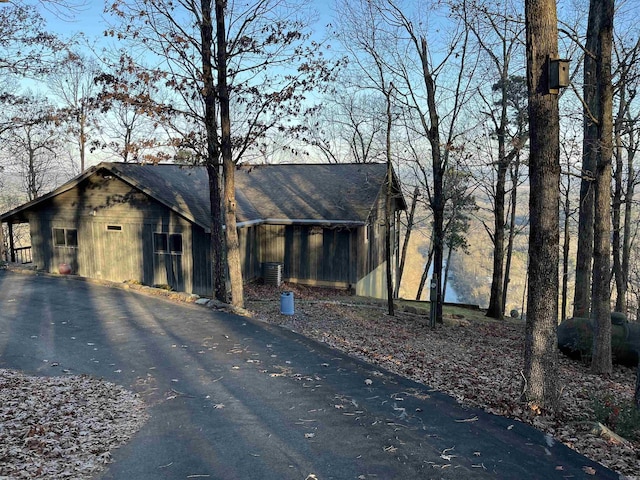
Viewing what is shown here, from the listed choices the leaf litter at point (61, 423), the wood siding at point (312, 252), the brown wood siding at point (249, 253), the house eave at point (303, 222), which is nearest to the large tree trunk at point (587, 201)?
the house eave at point (303, 222)

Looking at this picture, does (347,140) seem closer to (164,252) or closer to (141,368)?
(164,252)

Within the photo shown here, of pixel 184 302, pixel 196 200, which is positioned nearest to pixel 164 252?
pixel 196 200

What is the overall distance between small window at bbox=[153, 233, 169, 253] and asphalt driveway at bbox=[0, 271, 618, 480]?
7.34 m

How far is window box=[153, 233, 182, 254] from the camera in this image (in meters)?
18.1

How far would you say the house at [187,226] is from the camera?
18.0 metres

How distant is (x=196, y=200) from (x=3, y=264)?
7.69 metres

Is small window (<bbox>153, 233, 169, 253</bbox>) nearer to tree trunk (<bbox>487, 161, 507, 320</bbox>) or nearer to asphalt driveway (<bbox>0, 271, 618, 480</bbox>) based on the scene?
asphalt driveway (<bbox>0, 271, 618, 480</bbox>)

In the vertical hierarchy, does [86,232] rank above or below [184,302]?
above

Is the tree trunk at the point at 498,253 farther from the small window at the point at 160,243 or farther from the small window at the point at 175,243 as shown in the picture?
the small window at the point at 160,243

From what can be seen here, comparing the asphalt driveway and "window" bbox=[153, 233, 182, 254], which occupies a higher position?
"window" bbox=[153, 233, 182, 254]

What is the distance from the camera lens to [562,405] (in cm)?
658

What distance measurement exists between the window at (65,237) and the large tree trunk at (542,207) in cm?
1839

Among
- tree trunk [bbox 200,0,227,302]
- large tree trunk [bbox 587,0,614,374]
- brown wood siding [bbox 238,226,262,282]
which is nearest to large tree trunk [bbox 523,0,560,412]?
large tree trunk [bbox 587,0,614,374]

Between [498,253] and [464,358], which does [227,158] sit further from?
[498,253]
